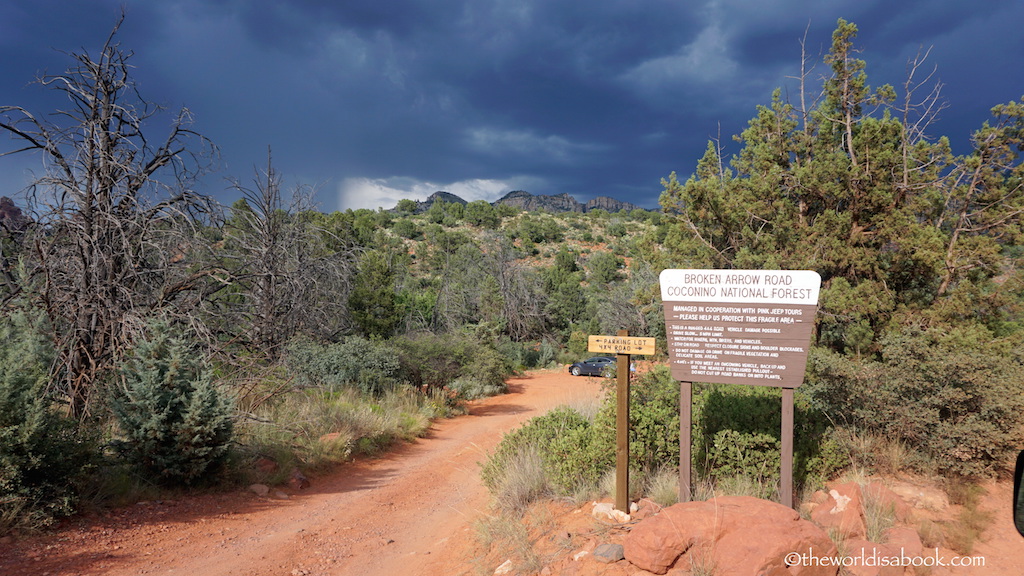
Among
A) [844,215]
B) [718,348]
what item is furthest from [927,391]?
[844,215]

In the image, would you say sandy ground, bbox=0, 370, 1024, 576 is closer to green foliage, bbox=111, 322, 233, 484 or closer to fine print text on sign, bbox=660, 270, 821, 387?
green foliage, bbox=111, 322, 233, 484

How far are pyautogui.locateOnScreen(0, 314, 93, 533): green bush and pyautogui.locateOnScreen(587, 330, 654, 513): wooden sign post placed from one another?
18.2 feet

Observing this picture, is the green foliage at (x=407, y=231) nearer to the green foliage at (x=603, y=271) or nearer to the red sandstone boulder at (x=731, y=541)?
the green foliage at (x=603, y=271)

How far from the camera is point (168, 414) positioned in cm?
657

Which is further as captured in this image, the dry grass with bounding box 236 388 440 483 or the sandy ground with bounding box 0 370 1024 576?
the dry grass with bounding box 236 388 440 483

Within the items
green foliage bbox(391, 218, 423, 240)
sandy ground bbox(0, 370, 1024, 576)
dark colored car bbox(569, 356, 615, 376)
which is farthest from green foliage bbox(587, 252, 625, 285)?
sandy ground bbox(0, 370, 1024, 576)

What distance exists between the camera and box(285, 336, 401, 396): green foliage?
13.5 m

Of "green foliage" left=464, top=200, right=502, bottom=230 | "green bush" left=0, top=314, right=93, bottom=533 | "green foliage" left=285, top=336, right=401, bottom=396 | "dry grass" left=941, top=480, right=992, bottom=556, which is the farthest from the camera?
"green foliage" left=464, top=200, right=502, bottom=230

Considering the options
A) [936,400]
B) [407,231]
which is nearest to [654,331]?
[936,400]

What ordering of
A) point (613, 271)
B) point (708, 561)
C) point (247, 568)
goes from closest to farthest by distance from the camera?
point (708, 561)
point (247, 568)
point (613, 271)

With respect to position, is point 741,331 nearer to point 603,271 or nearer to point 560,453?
point 560,453

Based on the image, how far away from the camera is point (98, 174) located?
282 inches

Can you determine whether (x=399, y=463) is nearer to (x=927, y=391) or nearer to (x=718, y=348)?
(x=718, y=348)

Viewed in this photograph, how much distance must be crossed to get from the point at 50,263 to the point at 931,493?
10754mm
